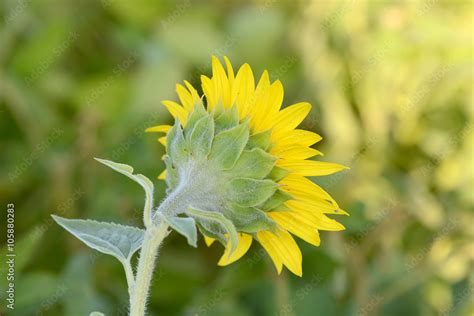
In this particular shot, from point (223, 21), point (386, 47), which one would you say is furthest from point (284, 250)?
point (223, 21)

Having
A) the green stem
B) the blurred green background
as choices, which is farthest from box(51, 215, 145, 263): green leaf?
the blurred green background

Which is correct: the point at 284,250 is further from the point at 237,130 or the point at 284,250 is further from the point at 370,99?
the point at 370,99

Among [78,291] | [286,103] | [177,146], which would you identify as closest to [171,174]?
[177,146]

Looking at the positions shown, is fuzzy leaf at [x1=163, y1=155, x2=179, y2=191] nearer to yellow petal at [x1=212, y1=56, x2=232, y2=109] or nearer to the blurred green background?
yellow petal at [x1=212, y1=56, x2=232, y2=109]

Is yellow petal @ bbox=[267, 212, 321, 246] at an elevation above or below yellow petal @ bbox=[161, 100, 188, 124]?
below

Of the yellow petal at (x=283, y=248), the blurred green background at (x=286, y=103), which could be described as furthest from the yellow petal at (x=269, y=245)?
the blurred green background at (x=286, y=103)
